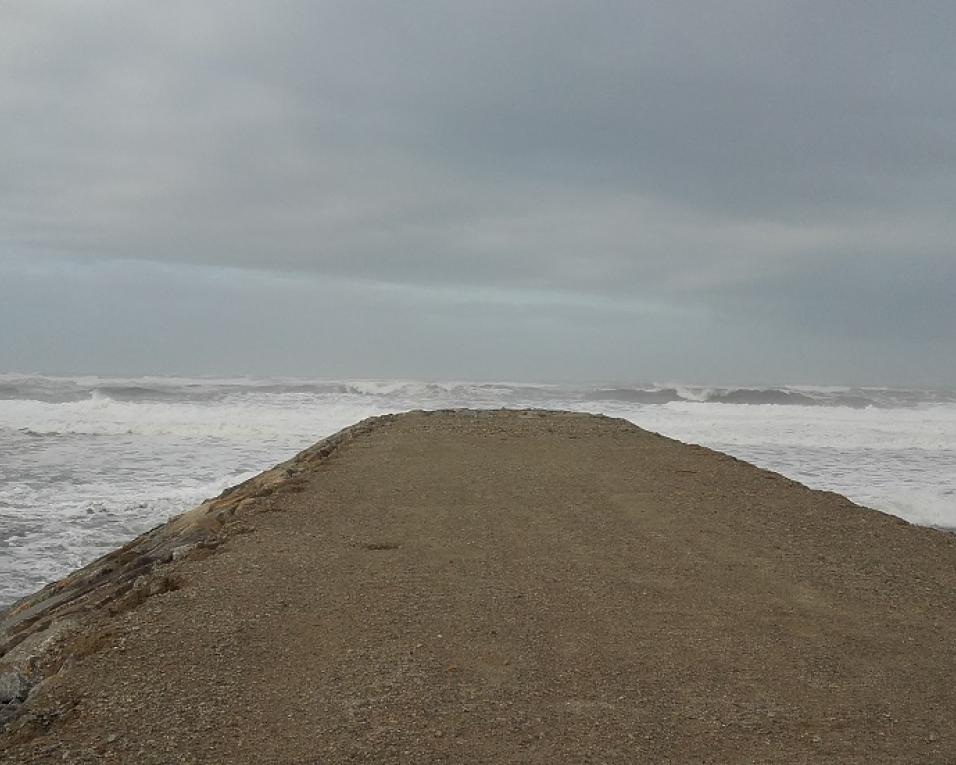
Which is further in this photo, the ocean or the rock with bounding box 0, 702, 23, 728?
the ocean

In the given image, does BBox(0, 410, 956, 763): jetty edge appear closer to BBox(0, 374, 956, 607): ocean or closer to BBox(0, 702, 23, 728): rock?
BBox(0, 702, 23, 728): rock

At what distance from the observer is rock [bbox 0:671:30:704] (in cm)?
366

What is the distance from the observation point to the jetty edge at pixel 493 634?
10.3ft

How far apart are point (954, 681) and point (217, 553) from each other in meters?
4.19

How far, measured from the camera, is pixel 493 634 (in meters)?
4.10

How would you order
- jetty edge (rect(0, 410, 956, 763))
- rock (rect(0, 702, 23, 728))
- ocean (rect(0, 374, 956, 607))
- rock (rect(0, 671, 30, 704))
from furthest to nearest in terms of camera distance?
1. ocean (rect(0, 374, 956, 607))
2. rock (rect(0, 671, 30, 704))
3. rock (rect(0, 702, 23, 728))
4. jetty edge (rect(0, 410, 956, 763))

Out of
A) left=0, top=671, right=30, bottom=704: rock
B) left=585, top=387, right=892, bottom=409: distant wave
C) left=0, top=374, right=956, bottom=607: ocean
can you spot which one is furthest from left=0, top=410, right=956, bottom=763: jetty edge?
left=585, top=387, right=892, bottom=409: distant wave

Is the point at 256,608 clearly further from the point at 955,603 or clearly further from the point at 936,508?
the point at 936,508

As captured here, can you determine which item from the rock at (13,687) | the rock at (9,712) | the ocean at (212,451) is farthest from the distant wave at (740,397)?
the rock at (9,712)

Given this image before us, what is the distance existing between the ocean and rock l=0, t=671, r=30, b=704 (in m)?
3.94

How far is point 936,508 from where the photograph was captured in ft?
39.3

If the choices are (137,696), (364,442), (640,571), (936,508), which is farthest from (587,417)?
(137,696)

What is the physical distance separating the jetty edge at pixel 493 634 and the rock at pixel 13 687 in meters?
0.01

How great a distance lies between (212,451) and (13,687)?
14730 millimetres
